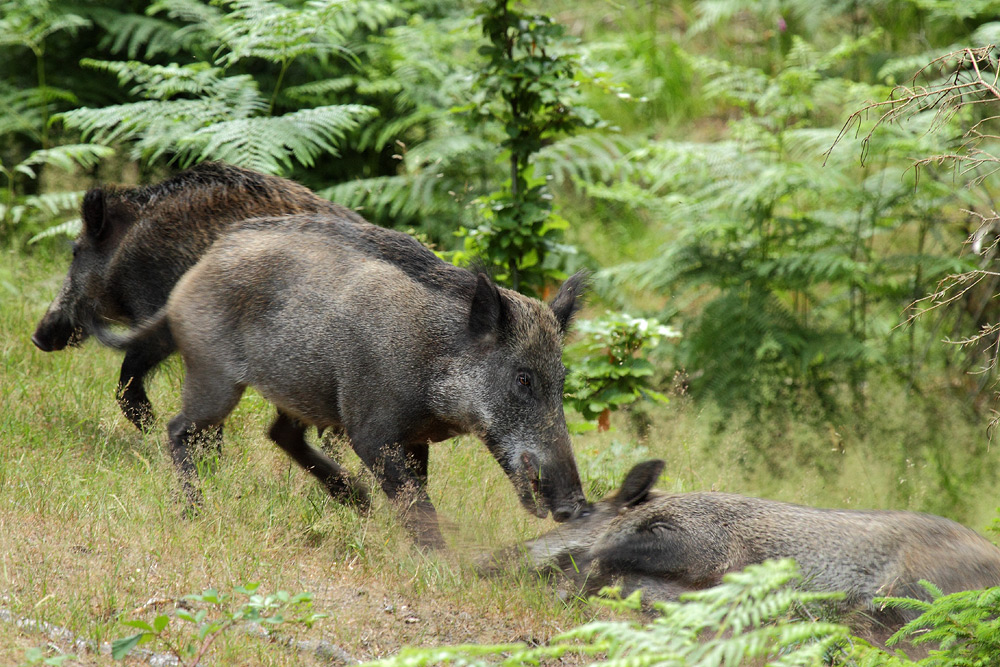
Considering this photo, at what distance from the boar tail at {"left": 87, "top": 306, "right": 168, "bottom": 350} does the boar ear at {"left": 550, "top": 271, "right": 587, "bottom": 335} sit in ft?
7.02

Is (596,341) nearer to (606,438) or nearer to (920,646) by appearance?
(606,438)

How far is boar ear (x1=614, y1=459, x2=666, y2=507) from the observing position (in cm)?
472

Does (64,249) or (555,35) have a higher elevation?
(555,35)

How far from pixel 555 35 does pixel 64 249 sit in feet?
15.8

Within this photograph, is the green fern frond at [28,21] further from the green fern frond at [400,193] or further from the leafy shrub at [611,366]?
the leafy shrub at [611,366]

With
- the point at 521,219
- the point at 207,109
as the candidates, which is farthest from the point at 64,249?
the point at 521,219

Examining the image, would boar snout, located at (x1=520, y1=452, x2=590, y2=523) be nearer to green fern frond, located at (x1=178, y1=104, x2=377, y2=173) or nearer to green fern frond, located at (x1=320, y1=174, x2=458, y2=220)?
green fern frond, located at (x1=178, y1=104, x2=377, y2=173)

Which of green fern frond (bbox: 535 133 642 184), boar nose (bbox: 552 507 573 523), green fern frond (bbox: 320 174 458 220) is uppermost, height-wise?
green fern frond (bbox: 535 133 642 184)

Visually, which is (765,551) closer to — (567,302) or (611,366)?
(567,302)

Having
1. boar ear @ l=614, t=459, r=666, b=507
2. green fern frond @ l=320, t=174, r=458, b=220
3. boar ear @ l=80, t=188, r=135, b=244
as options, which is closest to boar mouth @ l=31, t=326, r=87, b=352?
boar ear @ l=80, t=188, r=135, b=244

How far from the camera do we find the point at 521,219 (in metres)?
6.82

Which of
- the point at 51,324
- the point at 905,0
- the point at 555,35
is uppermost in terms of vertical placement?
the point at 905,0

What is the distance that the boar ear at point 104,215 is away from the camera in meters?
5.70

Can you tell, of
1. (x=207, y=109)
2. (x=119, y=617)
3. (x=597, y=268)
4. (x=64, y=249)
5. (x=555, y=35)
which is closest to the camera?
(x=119, y=617)
